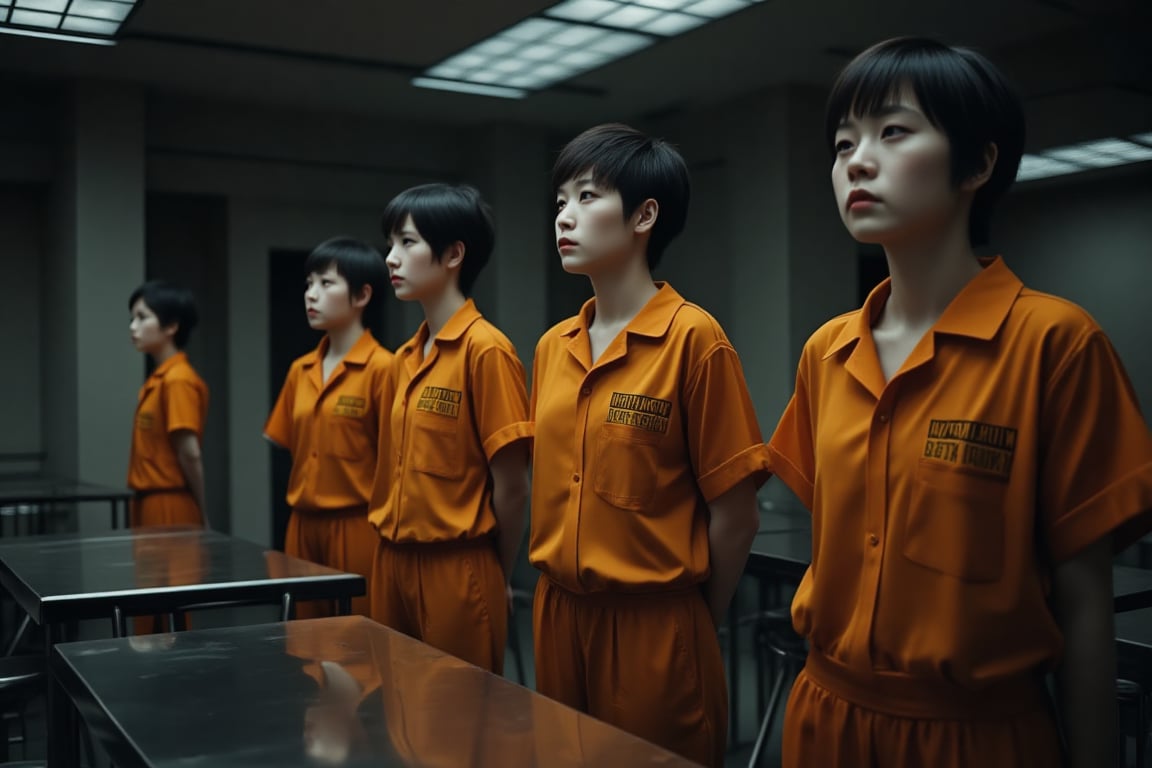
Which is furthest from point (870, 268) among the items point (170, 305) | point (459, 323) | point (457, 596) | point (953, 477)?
point (953, 477)

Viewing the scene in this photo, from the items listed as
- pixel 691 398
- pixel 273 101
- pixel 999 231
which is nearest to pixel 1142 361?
pixel 999 231

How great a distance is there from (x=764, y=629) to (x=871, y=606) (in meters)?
2.35

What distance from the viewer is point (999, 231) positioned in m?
5.83

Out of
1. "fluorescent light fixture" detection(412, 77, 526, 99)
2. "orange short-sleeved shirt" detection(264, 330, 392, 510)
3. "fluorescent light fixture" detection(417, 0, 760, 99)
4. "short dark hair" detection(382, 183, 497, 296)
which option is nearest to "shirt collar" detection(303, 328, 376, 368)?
"orange short-sleeved shirt" detection(264, 330, 392, 510)

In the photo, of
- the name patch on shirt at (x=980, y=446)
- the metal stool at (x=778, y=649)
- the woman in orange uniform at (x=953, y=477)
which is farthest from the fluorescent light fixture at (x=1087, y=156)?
the name patch on shirt at (x=980, y=446)

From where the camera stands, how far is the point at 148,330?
4.87 m

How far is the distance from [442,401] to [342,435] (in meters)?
0.82

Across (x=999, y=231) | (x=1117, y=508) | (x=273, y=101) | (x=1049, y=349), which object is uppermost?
(x=273, y=101)

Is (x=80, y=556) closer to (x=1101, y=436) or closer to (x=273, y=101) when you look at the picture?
(x=1101, y=436)

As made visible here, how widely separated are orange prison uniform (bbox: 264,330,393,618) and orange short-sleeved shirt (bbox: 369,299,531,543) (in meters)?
0.63

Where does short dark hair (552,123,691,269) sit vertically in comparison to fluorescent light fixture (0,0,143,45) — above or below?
below

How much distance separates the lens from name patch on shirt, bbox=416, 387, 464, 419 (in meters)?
2.68

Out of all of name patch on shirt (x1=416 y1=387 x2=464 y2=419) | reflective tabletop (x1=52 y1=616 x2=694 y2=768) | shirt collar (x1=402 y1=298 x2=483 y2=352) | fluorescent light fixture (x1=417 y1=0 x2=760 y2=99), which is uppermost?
fluorescent light fixture (x1=417 y1=0 x2=760 y2=99)

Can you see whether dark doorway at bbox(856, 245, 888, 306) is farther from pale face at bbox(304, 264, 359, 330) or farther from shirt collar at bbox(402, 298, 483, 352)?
shirt collar at bbox(402, 298, 483, 352)
